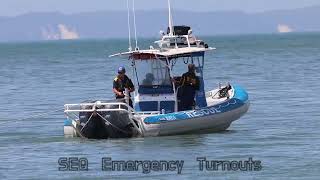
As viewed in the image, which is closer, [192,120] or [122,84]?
[192,120]

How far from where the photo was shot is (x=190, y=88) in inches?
1037

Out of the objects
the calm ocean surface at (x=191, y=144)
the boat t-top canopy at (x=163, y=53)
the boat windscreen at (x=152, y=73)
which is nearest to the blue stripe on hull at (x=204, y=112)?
the calm ocean surface at (x=191, y=144)

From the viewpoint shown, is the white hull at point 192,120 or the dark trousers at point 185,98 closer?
the white hull at point 192,120

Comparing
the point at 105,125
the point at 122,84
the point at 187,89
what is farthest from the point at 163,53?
the point at 105,125

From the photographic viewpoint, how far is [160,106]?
26297mm

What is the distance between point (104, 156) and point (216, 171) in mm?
3179

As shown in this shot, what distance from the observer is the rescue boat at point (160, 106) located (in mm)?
25375

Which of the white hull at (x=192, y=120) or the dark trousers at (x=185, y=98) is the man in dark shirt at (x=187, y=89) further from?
the white hull at (x=192, y=120)

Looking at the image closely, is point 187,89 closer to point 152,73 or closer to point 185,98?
point 185,98

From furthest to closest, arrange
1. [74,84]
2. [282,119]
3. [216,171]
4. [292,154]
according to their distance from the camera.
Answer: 1. [74,84]
2. [282,119]
3. [292,154]
4. [216,171]

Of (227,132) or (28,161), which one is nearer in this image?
(28,161)

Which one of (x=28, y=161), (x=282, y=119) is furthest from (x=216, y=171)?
(x=282, y=119)

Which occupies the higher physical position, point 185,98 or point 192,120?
point 185,98

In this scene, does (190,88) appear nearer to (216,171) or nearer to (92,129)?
(92,129)
